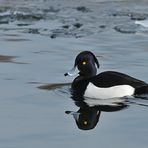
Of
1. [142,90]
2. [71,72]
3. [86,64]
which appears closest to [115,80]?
[142,90]

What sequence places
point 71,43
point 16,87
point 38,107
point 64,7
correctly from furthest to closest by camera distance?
1. point 64,7
2. point 71,43
3. point 16,87
4. point 38,107

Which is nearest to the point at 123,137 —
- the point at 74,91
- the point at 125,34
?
the point at 74,91

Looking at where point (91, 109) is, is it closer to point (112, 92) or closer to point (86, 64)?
point (112, 92)

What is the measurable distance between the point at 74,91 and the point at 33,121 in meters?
2.10

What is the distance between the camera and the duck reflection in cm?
1002

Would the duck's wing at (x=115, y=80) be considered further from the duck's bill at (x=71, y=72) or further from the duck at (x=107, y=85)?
the duck's bill at (x=71, y=72)

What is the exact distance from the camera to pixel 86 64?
1198 cm

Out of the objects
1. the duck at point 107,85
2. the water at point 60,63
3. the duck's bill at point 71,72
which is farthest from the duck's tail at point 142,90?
the duck's bill at point 71,72

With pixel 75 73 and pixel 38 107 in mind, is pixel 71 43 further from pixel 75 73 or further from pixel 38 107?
pixel 38 107

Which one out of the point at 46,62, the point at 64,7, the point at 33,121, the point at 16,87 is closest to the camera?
the point at 33,121

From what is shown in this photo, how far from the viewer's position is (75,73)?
39.8 feet

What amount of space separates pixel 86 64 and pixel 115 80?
2.30 feet

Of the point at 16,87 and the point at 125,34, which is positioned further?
the point at 125,34

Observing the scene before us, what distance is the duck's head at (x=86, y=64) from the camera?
39.2 feet
